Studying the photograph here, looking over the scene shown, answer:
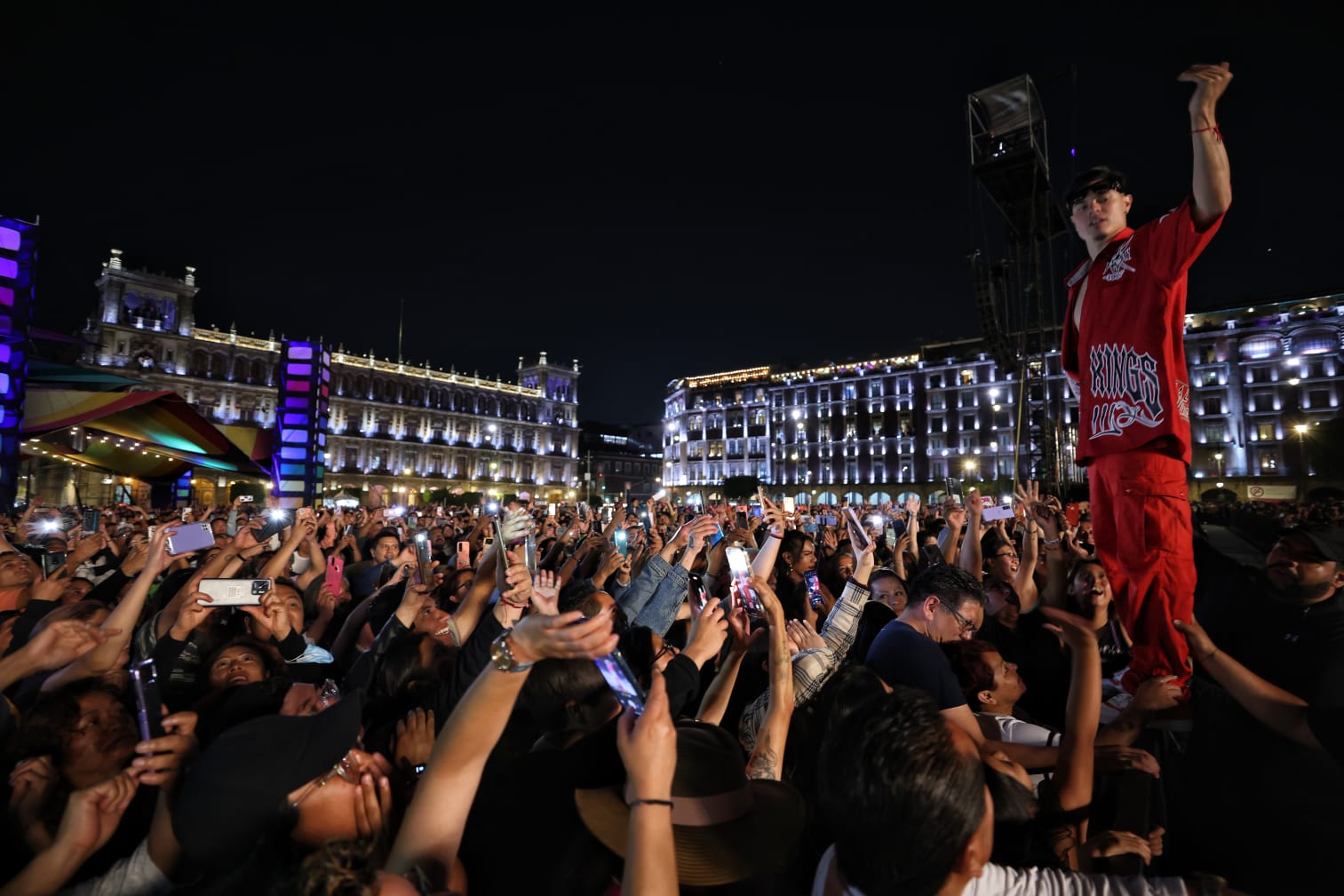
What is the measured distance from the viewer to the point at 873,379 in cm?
7162

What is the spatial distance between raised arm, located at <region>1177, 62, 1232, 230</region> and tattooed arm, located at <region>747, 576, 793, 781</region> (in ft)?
8.82

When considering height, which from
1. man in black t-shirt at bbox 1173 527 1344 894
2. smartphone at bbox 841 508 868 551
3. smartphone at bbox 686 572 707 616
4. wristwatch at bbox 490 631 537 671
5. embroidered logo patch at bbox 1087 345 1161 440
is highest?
embroidered logo patch at bbox 1087 345 1161 440

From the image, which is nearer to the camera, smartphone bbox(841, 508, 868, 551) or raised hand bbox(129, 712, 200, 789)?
raised hand bbox(129, 712, 200, 789)

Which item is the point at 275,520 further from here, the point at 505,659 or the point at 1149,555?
the point at 1149,555

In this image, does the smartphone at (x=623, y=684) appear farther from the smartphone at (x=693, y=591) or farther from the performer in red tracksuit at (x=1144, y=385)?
the performer in red tracksuit at (x=1144, y=385)

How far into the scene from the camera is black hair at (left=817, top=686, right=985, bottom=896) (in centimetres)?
135

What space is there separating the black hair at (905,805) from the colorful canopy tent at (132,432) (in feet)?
63.0

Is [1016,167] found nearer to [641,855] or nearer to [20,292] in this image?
[641,855]

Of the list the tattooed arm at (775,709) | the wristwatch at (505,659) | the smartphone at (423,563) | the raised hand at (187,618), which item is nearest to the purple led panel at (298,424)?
the smartphone at (423,563)

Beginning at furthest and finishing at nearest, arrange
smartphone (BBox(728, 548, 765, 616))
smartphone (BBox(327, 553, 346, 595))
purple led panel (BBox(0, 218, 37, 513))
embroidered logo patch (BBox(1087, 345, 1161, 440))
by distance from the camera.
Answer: purple led panel (BBox(0, 218, 37, 513)), smartphone (BBox(327, 553, 346, 595)), embroidered logo patch (BBox(1087, 345, 1161, 440)), smartphone (BBox(728, 548, 765, 616))

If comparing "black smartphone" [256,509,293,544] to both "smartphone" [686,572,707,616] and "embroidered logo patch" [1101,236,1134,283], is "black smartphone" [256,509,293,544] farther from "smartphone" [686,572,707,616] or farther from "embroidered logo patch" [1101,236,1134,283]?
"embroidered logo patch" [1101,236,1134,283]

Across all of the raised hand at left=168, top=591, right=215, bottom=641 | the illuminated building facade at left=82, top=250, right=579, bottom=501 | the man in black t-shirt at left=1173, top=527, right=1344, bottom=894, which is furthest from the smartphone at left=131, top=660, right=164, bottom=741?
the illuminated building facade at left=82, top=250, right=579, bottom=501

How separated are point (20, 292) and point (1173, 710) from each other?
858 inches

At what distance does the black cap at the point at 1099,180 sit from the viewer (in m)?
3.71
